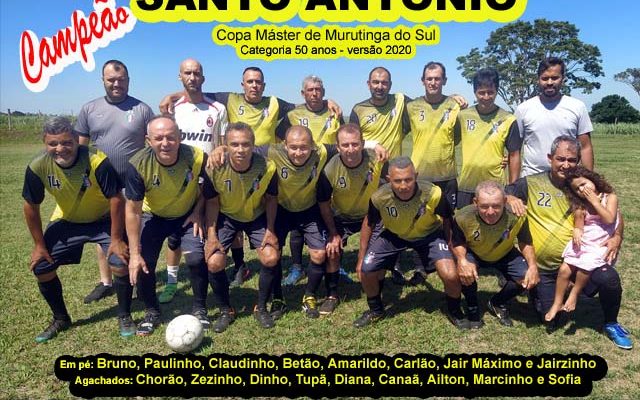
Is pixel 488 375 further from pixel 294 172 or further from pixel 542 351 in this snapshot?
pixel 294 172

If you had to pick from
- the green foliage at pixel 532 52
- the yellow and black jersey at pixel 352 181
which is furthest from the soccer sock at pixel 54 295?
the green foliage at pixel 532 52

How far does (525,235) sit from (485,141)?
1.29 meters

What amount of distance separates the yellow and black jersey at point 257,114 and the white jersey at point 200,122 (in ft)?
0.67

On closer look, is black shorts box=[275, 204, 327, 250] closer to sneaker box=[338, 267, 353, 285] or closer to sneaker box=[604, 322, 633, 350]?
sneaker box=[338, 267, 353, 285]

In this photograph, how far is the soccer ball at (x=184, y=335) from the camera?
4.14m

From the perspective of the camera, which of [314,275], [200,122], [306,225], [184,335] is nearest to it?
[184,335]

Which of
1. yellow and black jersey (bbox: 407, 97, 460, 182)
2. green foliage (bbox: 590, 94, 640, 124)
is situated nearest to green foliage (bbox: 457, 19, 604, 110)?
green foliage (bbox: 590, 94, 640, 124)

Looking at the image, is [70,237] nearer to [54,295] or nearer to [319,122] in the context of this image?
[54,295]

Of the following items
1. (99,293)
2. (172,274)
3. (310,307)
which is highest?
(172,274)

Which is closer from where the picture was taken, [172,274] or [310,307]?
[310,307]

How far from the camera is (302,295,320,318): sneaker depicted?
16.4 ft

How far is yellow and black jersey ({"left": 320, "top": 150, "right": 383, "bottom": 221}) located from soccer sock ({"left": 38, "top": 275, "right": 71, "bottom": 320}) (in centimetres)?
288

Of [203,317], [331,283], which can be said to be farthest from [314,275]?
[203,317]

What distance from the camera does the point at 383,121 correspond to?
5.83 meters
